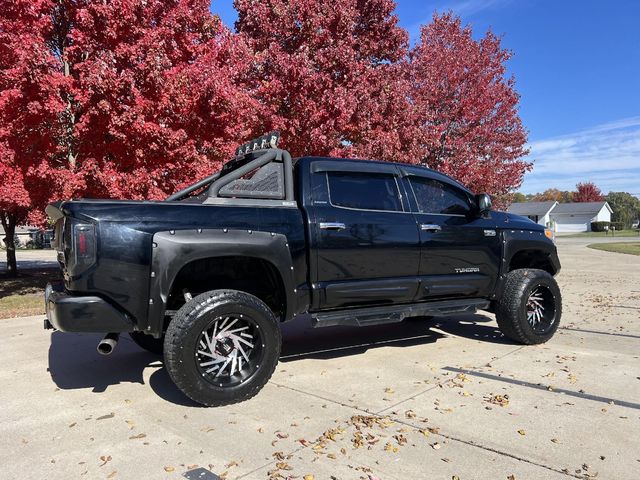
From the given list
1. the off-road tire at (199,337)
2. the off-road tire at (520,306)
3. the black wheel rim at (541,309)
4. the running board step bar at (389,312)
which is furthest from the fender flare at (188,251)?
the black wheel rim at (541,309)

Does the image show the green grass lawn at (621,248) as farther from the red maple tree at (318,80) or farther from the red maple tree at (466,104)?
the red maple tree at (318,80)

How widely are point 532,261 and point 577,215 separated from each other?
94.0m

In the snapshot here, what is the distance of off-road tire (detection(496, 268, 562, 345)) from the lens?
585 cm

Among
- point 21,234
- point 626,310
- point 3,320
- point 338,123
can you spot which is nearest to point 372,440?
point 626,310

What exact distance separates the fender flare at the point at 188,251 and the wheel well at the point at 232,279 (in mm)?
193

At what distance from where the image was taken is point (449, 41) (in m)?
15.6

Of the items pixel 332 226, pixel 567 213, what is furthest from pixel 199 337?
pixel 567 213

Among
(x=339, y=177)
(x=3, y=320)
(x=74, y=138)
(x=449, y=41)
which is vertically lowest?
(x=3, y=320)

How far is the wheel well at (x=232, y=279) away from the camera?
450 centimetres

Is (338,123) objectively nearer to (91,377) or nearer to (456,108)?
(456,108)

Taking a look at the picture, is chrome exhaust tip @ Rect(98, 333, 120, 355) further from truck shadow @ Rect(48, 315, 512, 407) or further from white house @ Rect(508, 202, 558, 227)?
white house @ Rect(508, 202, 558, 227)

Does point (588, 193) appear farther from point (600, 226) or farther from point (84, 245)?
point (84, 245)

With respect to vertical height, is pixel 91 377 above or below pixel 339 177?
below

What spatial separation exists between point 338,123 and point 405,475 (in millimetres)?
8314
